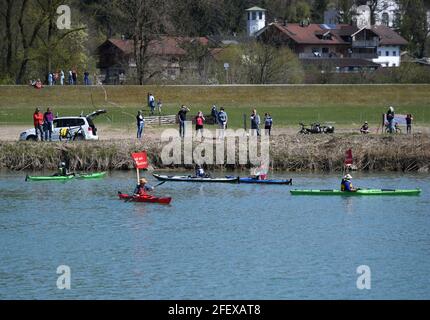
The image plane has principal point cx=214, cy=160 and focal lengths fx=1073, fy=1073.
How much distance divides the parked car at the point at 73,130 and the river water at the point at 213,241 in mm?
4960

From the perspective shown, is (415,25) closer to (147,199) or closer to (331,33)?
(331,33)

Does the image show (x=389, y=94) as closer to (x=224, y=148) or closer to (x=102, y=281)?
(x=224, y=148)

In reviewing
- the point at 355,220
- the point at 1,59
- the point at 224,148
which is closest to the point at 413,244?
the point at 355,220

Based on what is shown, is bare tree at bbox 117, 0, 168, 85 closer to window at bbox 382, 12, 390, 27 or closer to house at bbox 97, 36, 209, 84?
house at bbox 97, 36, 209, 84

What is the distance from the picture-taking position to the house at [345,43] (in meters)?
120

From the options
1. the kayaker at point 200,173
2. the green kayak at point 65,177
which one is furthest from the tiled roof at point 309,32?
the kayaker at point 200,173

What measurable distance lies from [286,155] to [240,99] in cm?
2098

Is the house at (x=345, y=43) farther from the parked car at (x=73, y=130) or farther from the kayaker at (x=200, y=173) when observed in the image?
the kayaker at (x=200, y=173)

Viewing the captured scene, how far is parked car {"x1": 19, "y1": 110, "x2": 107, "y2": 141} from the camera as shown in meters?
55.3

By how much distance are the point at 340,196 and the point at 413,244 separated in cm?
913

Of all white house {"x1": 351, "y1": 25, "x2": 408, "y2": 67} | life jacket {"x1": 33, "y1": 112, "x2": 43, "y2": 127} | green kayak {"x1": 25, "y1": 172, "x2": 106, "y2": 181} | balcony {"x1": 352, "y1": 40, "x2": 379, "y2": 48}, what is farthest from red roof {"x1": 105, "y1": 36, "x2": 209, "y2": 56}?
green kayak {"x1": 25, "y1": 172, "x2": 106, "y2": 181}

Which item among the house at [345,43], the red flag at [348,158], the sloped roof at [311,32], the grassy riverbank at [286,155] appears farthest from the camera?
the house at [345,43]

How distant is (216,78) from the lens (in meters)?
89.8
